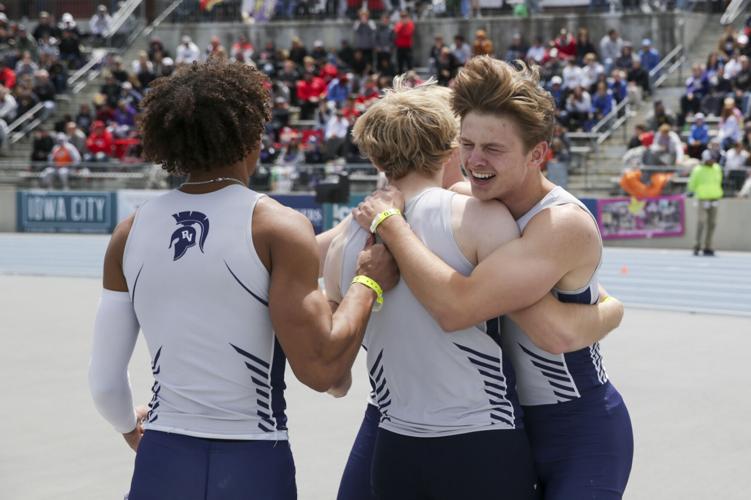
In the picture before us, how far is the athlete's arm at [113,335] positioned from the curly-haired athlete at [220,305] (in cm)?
5

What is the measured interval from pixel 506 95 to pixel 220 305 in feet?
3.00

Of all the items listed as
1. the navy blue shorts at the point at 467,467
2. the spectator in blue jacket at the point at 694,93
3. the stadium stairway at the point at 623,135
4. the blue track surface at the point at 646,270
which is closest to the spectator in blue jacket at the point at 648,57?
the stadium stairway at the point at 623,135

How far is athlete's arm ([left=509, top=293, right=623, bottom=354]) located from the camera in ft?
9.64

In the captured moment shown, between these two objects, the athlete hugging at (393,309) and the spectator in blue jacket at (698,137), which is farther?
the spectator in blue jacket at (698,137)

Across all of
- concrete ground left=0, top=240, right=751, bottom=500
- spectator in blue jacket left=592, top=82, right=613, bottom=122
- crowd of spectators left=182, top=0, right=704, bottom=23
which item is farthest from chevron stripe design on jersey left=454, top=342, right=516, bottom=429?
crowd of spectators left=182, top=0, right=704, bottom=23

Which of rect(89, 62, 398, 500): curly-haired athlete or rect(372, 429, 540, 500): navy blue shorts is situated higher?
rect(89, 62, 398, 500): curly-haired athlete

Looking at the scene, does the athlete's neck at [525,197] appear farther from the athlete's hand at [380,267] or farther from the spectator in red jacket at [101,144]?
the spectator in red jacket at [101,144]

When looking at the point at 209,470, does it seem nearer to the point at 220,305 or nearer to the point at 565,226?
the point at 220,305

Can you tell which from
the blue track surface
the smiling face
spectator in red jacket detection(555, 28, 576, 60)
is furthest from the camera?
spectator in red jacket detection(555, 28, 576, 60)

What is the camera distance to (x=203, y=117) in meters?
2.86

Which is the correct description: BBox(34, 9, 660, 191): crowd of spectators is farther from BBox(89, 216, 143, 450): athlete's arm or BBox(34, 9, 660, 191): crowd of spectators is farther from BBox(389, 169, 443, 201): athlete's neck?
BBox(89, 216, 143, 450): athlete's arm

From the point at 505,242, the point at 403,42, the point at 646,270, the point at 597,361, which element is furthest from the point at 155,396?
the point at 403,42

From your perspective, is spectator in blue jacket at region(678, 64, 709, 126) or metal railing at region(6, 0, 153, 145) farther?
metal railing at region(6, 0, 153, 145)

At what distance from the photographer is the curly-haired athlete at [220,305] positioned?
2785 mm
